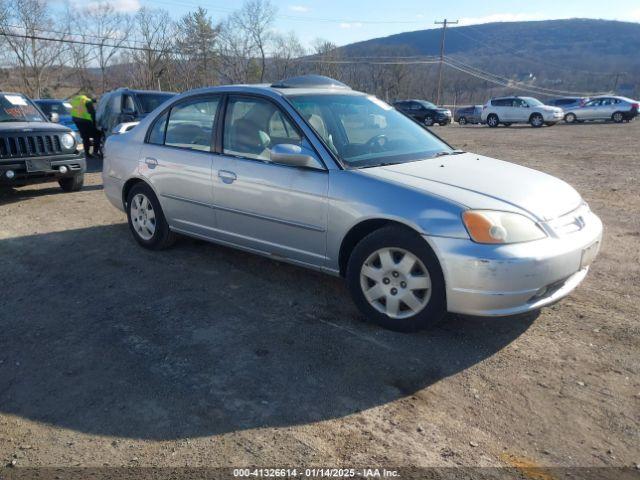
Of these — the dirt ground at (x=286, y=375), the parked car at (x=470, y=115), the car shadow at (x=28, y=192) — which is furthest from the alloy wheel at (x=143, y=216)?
the parked car at (x=470, y=115)

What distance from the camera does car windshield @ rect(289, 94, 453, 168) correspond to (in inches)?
158

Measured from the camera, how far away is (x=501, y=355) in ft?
10.9

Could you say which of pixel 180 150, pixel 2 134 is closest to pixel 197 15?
pixel 2 134

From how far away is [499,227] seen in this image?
124 inches

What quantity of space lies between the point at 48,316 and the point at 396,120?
A: 3328mm

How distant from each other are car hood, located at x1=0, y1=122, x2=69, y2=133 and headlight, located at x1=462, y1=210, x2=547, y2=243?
23.9 feet

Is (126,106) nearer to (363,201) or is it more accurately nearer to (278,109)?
→ (278,109)

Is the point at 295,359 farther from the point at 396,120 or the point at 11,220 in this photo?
the point at 11,220

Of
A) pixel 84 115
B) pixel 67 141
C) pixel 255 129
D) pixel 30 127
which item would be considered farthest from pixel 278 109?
pixel 84 115

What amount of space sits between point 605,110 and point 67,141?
31.9 metres

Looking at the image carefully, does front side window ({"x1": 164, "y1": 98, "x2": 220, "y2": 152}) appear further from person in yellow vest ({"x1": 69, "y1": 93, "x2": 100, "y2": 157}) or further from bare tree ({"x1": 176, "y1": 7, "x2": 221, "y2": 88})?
bare tree ({"x1": 176, "y1": 7, "x2": 221, "y2": 88})

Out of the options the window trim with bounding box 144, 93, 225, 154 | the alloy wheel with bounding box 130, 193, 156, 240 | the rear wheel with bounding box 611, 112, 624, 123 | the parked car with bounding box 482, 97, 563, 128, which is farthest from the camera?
the rear wheel with bounding box 611, 112, 624, 123

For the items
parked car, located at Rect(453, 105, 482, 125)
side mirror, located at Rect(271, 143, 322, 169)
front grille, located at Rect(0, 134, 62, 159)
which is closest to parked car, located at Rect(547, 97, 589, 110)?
parked car, located at Rect(453, 105, 482, 125)

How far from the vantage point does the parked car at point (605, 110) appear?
99.6 ft
